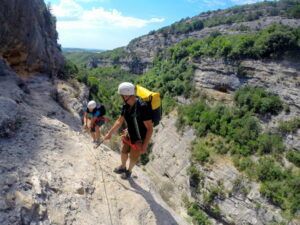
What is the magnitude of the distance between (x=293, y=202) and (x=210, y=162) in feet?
28.0

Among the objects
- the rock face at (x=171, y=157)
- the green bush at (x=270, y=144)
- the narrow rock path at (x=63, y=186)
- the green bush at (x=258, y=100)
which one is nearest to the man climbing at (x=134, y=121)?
the narrow rock path at (x=63, y=186)

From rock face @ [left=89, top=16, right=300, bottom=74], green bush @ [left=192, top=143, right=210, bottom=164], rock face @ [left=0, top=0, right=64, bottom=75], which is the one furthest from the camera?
rock face @ [left=89, top=16, right=300, bottom=74]

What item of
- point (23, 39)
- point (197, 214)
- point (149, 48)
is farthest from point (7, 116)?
point (149, 48)

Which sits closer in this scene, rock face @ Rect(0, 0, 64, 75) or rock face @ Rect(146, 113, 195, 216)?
rock face @ Rect(0, 0, 64, 75)

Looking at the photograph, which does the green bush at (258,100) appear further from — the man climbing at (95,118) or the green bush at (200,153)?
the man climbing at (95,118)

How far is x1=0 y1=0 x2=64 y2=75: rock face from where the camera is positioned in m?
13.3

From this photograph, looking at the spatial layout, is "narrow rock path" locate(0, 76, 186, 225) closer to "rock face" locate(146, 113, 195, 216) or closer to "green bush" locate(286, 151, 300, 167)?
"green bush" locate(286, 151, 300, 167)

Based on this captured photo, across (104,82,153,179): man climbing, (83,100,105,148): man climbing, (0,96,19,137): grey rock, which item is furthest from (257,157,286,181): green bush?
(0,96,19,137): grey rock

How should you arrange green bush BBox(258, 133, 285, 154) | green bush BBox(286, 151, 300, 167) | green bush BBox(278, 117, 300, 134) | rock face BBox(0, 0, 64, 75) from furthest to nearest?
green bush BBox(278, 117, 300, 134) → green bush BBox(258, 133, 285, 154) → green bush BBox(286, 151, 300, 167) → rock face BBox(0, 0, 64, 75)

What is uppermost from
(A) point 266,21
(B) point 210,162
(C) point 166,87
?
(A) point 266,21

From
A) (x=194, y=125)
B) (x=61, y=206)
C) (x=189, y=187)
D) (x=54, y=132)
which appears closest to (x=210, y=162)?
(x=189, y=187)

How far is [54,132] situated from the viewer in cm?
791

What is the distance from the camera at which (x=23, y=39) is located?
14.9 metres

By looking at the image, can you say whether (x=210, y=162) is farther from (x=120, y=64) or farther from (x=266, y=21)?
(x=120, y=64)
